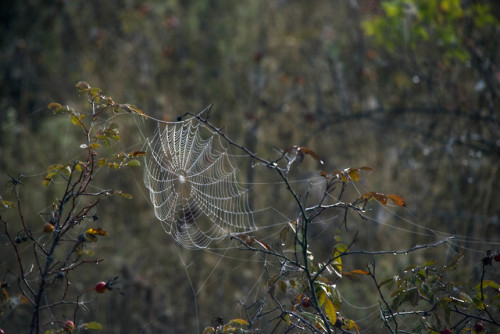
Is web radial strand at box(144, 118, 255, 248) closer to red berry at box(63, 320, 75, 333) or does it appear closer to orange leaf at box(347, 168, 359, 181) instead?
red berry at box(63, 320, 75, 333)

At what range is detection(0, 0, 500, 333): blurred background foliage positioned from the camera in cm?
562

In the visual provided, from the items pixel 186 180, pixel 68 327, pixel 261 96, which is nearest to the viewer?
pixel 68 327

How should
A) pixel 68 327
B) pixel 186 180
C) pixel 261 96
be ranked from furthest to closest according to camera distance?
pixel 261 96
pixel 186 180
pixel 68 327

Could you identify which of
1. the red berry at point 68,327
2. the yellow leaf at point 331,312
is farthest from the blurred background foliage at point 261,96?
the red berry at point 68,327

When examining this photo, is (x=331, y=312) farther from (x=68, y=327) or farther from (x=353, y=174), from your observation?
Result: (x=68, y=327)

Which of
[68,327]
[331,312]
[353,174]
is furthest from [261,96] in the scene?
[68,327]

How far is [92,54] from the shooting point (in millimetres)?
7348

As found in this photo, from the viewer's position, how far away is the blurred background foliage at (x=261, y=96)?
562cm

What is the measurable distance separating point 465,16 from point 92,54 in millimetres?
4435

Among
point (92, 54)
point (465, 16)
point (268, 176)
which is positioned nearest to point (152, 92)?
point (92, 54)

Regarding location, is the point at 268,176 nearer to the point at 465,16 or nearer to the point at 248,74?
the point at 248,74

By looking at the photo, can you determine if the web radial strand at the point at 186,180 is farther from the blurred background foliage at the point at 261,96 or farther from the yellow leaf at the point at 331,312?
the yellow leaf at the point at 331,312

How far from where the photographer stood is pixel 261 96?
7477 mm

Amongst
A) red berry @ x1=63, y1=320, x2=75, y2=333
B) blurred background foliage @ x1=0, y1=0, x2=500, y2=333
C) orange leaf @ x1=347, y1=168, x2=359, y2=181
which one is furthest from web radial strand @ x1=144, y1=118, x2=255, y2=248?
orange leaf @ x1=347, y1=168, x2=359, y2=181
